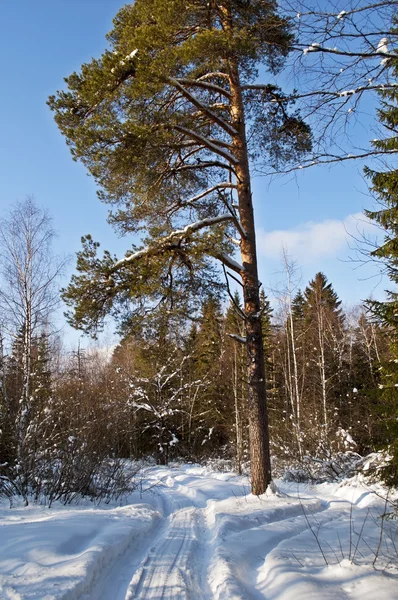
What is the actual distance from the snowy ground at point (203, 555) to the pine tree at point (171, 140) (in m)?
1.98

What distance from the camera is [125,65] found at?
6.85 meters

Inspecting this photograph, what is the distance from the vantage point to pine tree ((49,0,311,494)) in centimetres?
688

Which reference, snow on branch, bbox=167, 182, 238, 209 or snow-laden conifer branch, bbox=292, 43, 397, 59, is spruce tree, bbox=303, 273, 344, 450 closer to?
snow on branch, bbox=167, 182, 238, 209

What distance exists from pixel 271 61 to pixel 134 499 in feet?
32.6

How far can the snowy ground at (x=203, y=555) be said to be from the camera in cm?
336

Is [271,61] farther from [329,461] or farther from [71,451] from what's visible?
[329,461]

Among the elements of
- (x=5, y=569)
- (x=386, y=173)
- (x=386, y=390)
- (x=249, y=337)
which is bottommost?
(x=5, y=569)

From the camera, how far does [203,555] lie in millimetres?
4703

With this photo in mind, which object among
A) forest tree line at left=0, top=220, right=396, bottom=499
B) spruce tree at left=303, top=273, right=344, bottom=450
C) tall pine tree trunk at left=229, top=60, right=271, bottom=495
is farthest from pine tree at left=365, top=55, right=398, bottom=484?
spruce tree at left=303, top=273, right=344, bottom=450

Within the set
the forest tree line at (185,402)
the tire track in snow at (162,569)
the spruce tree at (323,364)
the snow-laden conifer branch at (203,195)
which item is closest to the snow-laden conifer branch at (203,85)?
the snow-laden conifer branch at (203,195)

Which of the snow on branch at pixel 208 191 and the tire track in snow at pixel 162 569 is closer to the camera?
the tire track in snow at pixel 162 569

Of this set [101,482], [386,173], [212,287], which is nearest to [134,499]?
[101,482]

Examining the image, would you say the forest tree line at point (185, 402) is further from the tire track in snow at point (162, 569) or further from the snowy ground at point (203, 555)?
the tire track in snow at point (162, 569)

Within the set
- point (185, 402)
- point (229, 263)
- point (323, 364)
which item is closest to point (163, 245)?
point (229, 263)
